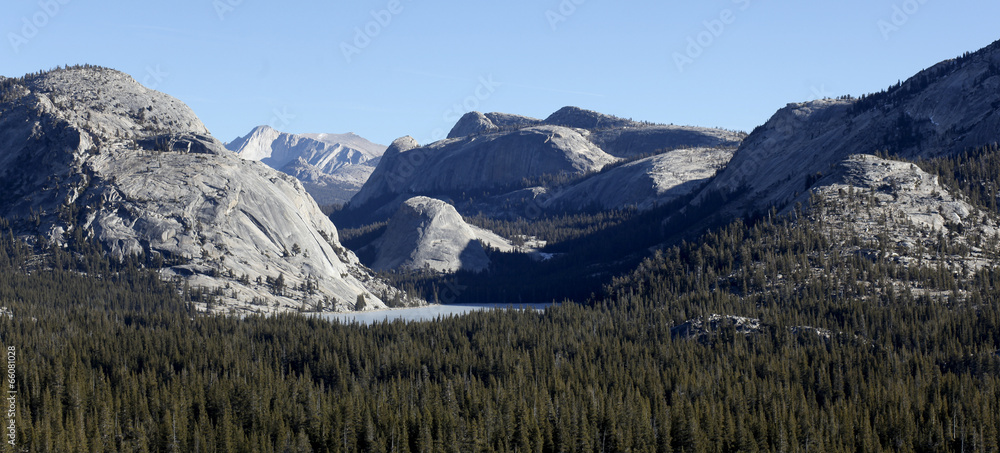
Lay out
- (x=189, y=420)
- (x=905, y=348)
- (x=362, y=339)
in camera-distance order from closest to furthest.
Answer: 1. (x=189, y=420)
2. (x=905, y=348)
3. (x=362, y=339)

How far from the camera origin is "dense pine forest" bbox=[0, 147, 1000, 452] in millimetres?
125000

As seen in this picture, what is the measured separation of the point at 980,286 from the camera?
19025 cm

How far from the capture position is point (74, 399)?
136125mm

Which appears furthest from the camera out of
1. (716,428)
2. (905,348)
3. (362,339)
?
(362,339)

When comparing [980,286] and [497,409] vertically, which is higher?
[980,286]

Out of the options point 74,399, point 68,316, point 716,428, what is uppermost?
point 68,316

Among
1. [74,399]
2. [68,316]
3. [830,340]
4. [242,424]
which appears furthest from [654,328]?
[68,316]

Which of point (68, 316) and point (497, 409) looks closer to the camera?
point (497, 409)

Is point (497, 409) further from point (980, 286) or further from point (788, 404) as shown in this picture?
point (980, 286)

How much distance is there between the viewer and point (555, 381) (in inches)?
6024

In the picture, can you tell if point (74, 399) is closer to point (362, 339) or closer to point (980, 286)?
point (362, 339)

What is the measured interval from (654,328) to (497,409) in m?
62.8

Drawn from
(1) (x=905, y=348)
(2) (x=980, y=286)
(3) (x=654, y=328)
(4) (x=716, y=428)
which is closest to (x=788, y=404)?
(4) (x=716, y=428)

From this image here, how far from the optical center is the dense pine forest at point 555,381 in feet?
410
